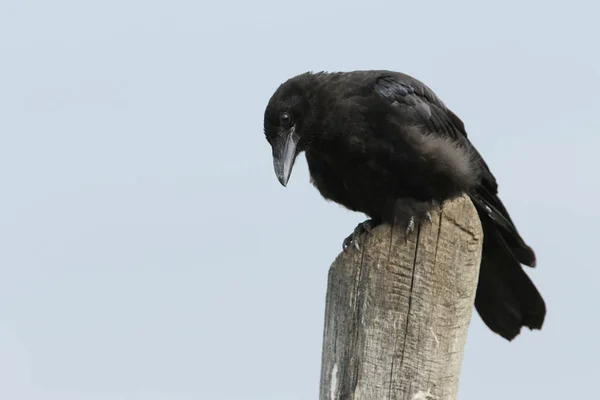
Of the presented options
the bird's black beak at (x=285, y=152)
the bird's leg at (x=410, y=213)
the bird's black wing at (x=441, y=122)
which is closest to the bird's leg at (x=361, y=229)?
the bird's leg at (x=410, y=213)

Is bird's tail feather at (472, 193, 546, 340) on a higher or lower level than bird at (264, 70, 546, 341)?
lower

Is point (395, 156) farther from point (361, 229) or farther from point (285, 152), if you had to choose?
point (285, 152)

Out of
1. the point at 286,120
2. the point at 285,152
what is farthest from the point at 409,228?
the point at 286,120

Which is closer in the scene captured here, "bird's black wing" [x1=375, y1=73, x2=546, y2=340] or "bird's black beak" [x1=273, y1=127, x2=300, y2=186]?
"bird's black beak" [x1=273, y1=127, x2=300, y2=186]

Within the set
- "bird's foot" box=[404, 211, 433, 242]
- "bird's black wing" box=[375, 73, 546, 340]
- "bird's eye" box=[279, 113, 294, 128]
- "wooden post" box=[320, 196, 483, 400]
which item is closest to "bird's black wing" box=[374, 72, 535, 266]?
"bird's black wing" box=[375, 73, 546, 340]

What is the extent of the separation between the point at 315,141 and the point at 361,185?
1.45 ft

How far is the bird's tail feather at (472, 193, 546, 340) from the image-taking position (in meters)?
6.50

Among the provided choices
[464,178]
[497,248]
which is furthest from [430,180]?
[497,248]

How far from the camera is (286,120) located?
6395mm

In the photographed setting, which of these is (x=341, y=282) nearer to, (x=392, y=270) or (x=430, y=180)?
(x=392, y=270)

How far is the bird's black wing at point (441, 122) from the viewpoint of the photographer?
6422mm

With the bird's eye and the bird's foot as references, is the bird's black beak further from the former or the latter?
the bird's foot

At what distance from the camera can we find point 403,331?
4.29 m

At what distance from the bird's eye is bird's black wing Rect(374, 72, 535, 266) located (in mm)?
619
